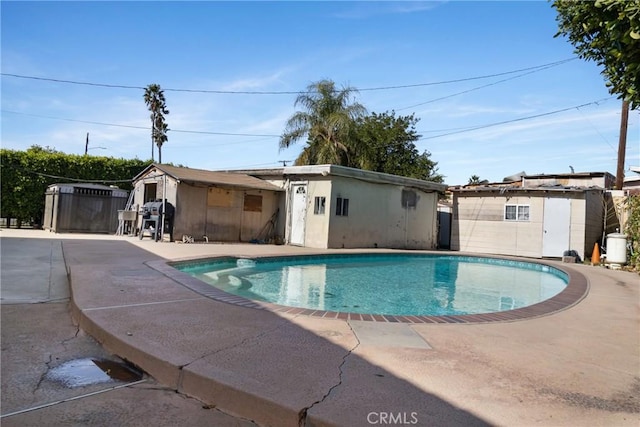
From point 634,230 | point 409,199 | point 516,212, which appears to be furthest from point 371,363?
point 516,212

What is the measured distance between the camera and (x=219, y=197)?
51.6 feet

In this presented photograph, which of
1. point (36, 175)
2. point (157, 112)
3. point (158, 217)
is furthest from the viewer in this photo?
point (157, 112)

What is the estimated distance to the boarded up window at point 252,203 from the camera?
16516 millimetres

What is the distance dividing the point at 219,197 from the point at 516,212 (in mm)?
12533

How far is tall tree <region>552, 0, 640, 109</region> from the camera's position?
2.84 m

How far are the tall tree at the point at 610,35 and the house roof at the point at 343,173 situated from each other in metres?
11.1

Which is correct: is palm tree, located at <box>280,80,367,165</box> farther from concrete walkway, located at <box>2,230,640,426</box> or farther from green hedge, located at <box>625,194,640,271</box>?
concrete walkway, located at <box>2,230,640,426</box>

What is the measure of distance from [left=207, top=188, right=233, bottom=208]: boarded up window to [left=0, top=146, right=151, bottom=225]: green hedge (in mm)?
7521

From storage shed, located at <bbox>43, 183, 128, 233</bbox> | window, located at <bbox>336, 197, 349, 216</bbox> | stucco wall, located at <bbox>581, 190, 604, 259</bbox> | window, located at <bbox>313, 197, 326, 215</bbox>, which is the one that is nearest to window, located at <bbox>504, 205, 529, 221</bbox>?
stucco wall, located at <bbox>581, 190, 604, 259</bbox>

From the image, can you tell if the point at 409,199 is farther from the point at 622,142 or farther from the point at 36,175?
the point at 36,175

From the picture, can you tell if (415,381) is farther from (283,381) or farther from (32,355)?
(32,355)

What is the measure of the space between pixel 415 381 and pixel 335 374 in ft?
1.87

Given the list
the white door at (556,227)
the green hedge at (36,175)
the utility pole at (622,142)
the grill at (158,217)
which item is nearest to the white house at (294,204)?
the grill at (158,217)

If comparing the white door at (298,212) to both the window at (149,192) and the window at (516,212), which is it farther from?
the window at (516,212)
